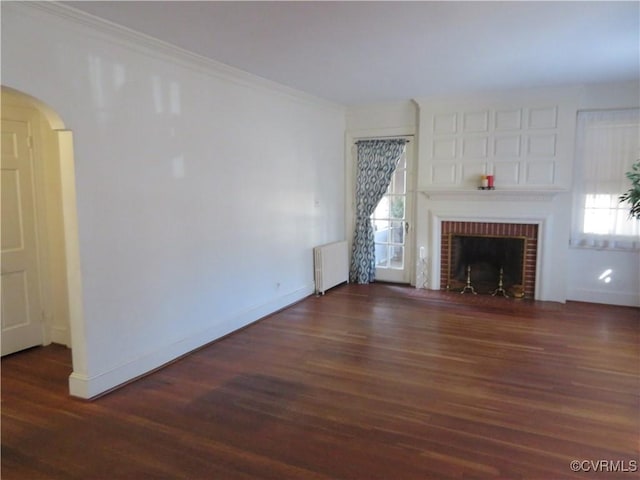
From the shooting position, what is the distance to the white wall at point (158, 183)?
3025 mm

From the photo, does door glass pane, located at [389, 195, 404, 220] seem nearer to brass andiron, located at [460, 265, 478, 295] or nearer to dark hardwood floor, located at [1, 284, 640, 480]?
brass andiron, located at [460, 265, 478, 295]

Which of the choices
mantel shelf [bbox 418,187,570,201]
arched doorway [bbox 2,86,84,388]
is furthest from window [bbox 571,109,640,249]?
arched doorway [bbox 2,86,84,388]

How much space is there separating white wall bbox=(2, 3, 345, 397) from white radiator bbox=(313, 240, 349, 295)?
2.26 feet

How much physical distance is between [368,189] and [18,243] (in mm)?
4485

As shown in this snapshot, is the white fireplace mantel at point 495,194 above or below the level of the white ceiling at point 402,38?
below

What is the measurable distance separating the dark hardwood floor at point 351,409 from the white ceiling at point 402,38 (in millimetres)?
2693

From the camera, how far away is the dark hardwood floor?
2506 mm

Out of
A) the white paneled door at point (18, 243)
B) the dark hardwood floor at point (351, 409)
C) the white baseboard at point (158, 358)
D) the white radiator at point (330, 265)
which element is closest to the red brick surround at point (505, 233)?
the dark hardwood floor at point (351, 409)

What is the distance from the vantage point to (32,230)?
4195mm

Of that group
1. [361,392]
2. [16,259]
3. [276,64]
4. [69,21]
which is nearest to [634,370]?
[361,392]

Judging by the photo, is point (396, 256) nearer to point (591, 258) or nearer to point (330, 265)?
point (330, 265)

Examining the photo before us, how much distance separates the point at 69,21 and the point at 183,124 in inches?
45.9

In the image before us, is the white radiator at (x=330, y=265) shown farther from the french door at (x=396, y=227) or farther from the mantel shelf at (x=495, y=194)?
the mantel shelf at (x=495, y=194)

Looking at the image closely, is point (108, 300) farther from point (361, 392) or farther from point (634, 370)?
point (634, 370)
